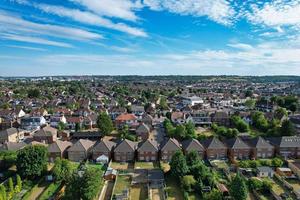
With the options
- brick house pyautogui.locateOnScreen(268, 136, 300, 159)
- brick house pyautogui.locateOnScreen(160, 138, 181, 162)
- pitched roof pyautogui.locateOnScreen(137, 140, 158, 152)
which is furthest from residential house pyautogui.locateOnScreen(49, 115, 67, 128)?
brick house pyautogui.locateOnScreen(268, 136, 300, 159)

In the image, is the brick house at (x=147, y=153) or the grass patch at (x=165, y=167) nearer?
the grass patch at (x=165, y=167)

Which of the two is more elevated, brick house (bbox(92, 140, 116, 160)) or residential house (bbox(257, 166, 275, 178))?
brick house (bbox(92, 140, 116, 160))

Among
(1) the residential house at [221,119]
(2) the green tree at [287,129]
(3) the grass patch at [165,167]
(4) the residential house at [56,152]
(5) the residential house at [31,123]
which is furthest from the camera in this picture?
(1) the residential house at [221,119]

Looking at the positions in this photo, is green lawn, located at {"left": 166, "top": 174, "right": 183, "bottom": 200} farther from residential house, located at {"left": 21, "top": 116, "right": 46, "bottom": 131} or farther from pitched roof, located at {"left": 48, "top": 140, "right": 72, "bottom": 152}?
residential house, located at {"left": 21, "top": 116, "right": 46, "bottom": 131}

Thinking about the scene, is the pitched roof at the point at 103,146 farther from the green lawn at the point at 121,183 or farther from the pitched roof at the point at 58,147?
the green lawn at the point at 121,183

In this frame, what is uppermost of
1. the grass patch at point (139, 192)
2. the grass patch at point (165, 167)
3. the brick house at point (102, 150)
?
the brick house at point (102, 150)

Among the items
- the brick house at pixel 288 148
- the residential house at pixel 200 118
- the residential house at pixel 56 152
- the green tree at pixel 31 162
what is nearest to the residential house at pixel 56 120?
the residential house at pixel 56 152

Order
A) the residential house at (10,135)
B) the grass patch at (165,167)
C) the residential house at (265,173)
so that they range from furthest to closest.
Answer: the residential house at (10,135), the grass patch at (165,167), the residential house at (265,173)
